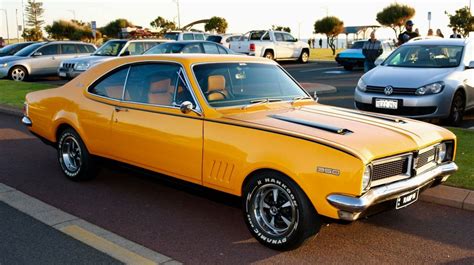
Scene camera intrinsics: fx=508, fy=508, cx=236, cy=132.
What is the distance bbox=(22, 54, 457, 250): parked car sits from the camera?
12.5ft

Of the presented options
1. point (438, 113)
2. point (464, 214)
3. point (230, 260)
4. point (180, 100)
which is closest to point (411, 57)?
point (438, 113)

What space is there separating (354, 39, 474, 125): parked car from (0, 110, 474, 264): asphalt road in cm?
388

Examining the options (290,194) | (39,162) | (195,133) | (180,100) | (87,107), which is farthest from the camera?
(39,162)

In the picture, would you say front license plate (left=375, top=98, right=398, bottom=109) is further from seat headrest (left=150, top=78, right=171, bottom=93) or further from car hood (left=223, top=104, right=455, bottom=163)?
seat headrest (left=150, top=78, right=171, bottom=93)

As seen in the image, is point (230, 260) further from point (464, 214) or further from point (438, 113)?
point (438, 113)

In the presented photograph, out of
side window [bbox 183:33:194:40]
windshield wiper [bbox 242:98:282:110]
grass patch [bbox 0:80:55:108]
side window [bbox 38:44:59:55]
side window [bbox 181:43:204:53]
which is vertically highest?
side window [bbox 183:33:194:40]

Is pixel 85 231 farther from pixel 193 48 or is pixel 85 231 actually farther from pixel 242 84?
pixel 193 48

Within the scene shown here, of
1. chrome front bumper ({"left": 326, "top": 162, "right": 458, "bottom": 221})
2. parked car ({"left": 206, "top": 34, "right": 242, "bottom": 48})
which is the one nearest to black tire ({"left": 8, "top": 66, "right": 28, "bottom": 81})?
parked car ({"left": 206, "top": 34, "right": 242, "bottom": 48})

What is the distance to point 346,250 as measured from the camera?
13.7 ft

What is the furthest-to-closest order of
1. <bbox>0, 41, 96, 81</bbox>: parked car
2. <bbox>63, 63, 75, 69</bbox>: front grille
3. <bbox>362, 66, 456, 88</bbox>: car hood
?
<bbox>0, 41, 96, 81</bbox>: parked car, <bbox>63, 63, 75, 69</bbox>: front grille, <bbox>362, 66, 456, 88</bbox>: car hood

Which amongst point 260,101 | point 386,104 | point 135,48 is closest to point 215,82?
point 260,101

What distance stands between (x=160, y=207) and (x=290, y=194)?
1.79 metres

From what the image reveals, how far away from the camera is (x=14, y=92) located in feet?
49.5

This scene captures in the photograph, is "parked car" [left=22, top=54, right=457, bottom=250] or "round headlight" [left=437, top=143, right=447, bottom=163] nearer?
"parked car" [left=22, top=54, right=457, bottom=250]
